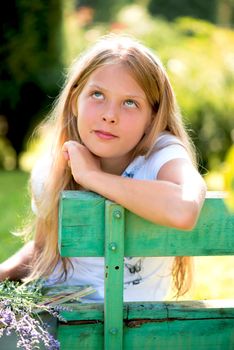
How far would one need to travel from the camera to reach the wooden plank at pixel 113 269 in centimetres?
227

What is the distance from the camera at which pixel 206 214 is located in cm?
236

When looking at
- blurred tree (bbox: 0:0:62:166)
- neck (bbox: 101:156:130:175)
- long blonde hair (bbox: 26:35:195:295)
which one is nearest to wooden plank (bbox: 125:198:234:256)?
long blonde hair (bbox: 26:35:195:295)

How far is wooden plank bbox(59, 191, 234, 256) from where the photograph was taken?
2.29 meters

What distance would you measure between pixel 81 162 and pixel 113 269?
46cm

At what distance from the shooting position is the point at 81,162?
2.62 m

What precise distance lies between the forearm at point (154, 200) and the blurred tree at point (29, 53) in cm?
606

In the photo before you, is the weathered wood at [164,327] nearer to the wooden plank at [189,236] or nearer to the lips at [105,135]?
the wooden plank at [189,236]

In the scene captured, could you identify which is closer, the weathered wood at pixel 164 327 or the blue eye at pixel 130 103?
the weathered wood at pixel 164 327

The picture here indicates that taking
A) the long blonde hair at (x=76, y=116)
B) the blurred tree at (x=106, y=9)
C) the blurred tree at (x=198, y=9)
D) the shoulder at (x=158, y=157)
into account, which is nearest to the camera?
the shoulder at (x=158, y=157)

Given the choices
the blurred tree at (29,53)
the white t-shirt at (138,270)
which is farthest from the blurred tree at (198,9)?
the white t-shirt at (138,270)

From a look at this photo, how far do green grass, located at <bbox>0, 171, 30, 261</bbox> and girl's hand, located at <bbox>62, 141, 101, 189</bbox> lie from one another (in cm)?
124

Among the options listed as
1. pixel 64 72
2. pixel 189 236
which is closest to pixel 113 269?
pixel 189 236

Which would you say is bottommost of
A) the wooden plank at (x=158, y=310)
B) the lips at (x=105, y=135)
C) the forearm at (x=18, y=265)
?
the forearm at (x=18, y=265)

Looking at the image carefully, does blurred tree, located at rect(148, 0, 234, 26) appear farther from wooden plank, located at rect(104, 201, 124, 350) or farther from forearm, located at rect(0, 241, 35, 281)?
wooden plank, located at rect(104, 201, 124, 350)
